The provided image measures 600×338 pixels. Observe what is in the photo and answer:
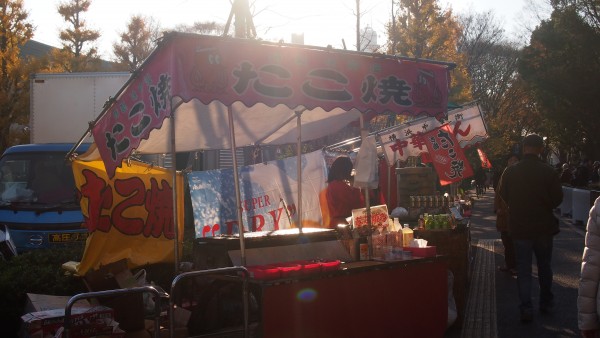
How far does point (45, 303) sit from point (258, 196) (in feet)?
15.8

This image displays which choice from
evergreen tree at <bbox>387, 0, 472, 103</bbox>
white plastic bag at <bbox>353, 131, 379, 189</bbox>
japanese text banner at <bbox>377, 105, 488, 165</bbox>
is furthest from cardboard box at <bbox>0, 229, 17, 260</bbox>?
evergreen tree at <bbox>387, 0, 472, 103</bbox>

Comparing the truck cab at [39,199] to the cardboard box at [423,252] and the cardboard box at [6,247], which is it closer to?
the cardboard box at [6,247]

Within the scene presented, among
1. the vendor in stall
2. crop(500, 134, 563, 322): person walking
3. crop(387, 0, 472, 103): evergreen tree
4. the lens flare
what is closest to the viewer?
the lens flare

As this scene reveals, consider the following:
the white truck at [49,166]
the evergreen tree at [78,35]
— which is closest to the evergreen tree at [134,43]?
the evergreen tree at [78,35]

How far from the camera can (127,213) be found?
310 inches

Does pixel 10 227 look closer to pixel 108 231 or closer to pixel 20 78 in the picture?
pixel 108 231

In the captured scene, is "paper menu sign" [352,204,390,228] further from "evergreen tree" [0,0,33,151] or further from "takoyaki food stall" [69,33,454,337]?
"evergreen tree" [0,0,33,151]

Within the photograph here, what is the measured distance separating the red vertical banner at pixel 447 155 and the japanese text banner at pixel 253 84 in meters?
7.72

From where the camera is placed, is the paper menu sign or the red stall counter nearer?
the red stall counter

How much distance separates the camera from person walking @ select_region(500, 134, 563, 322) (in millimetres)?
8219

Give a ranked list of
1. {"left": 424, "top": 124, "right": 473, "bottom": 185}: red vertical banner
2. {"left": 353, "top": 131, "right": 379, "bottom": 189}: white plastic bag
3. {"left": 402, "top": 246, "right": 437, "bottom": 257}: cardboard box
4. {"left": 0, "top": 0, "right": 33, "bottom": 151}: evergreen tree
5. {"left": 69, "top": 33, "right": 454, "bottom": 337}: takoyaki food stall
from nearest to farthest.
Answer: {"left": 69, "top": 33, "right": 454, "bottom": 337}: takoyaki food stall → {"left": 353, "top": 131, "right": 379, "bottom": 189}: white plastic bag → {"left": 402, "top": 246, "right": 437, "bottom": 257}: cardboard box → {"left": 424, "top": 124, "right": 473, "bottom": 185}: red vertical banner → {"left": 0, "top": 0, "right": 33, "bottom": 151}: evergreen tree

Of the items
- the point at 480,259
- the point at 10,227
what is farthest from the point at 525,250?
the point at 10,227

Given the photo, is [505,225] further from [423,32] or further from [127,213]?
[423,32]

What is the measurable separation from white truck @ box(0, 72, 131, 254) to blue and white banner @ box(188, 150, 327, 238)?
94.6 inches
